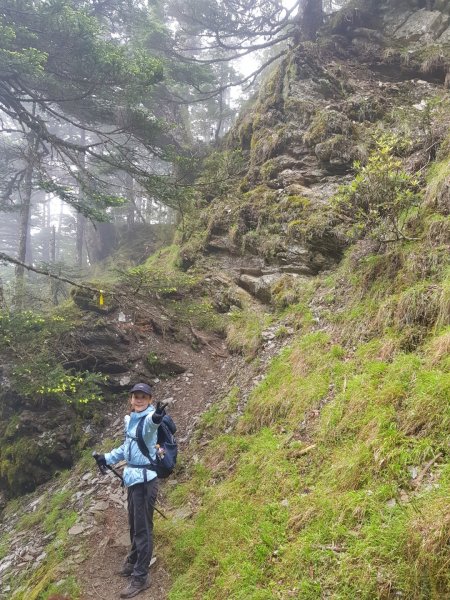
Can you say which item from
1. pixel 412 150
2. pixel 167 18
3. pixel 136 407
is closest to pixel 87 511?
pixel 136 407

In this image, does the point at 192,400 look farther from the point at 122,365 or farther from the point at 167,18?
the point at 167,18

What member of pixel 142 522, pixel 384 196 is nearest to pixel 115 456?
pixel 142 522

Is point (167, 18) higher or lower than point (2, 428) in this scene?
higher

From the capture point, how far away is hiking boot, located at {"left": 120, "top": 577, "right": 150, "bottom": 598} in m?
→ 4.32

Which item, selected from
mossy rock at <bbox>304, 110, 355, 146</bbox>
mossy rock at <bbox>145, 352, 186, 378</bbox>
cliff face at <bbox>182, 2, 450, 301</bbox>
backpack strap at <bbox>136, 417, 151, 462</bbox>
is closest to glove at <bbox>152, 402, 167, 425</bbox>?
backpack strap at <bbox>136, 417, 151, 462</bbox>

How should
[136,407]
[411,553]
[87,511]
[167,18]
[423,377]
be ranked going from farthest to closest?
[167,18] < [87,511] < [136,407] < [423,377] < [411,553]

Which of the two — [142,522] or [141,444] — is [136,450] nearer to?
[141,444]

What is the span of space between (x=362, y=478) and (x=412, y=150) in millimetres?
7980

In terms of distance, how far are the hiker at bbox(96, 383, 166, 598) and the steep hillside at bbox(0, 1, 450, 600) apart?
0.30 m

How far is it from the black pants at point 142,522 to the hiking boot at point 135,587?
0.05 m

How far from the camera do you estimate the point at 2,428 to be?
815 centimetres

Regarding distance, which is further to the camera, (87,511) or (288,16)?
(288,16)

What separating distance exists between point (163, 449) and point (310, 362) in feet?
9.41

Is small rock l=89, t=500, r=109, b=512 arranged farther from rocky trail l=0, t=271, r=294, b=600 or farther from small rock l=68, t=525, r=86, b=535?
small rock l=68, t=525, r=86, b=535
